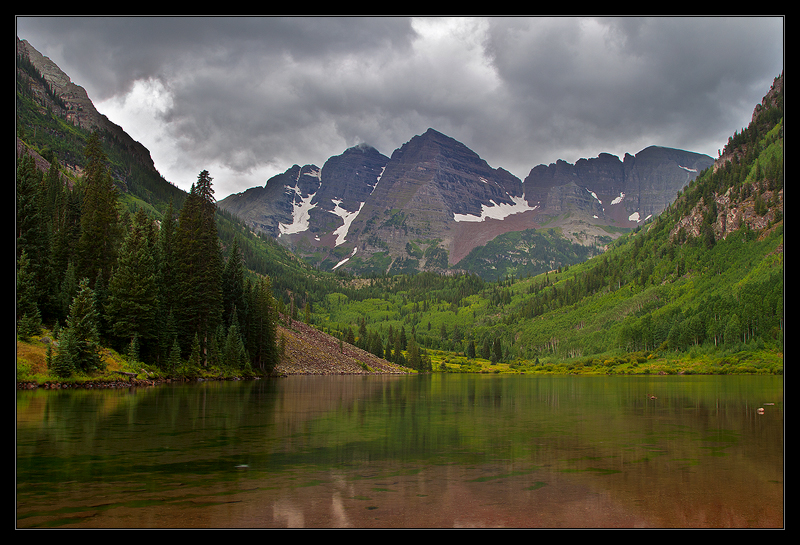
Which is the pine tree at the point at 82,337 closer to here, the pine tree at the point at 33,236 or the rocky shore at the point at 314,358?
the pine tree at the point at 33,236

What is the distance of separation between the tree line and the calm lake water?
2947 cm

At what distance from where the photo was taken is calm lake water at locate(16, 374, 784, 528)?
14656mm

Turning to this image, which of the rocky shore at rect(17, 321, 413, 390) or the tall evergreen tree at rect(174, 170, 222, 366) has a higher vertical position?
the tall evergreen tree at rect(174, 170, 222, 366)

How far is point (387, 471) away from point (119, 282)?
69.4 m

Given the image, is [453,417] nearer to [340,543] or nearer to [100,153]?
[340,543]

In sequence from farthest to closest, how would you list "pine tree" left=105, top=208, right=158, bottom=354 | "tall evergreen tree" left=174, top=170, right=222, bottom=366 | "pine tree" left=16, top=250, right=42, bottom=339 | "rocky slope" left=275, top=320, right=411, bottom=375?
"rocky slope" left=275, top=320, right=411, bottom=375
"tall evergreen tree" left=174, top=170, right=222, bottom=366
"pine tree" left=105, top=208, right=158, bottom=354
"pine tree" left=16, top=250, right=42, bottom=339

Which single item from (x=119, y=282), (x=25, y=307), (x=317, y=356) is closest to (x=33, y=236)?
(x=119, y=282)

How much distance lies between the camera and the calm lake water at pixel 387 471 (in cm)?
1466

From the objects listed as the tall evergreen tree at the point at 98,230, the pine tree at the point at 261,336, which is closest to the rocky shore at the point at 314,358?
the pine tree at the point at 261,336

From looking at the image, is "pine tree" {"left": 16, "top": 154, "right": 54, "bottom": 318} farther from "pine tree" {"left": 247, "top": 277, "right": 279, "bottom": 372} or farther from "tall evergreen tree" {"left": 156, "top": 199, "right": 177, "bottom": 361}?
"pine tree" {"left": 247, "top": 277, "right": 279, "bottom": 372}

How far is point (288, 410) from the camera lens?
45.1 metres

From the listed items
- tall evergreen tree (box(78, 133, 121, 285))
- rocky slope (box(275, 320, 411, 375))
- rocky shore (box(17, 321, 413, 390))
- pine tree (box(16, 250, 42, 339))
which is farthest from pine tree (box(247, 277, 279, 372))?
pine tree (box(16, 250, 42, 339))

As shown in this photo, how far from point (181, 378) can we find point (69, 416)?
169 feet

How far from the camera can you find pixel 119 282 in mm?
76562
